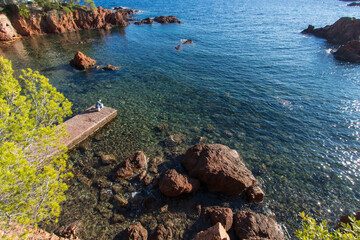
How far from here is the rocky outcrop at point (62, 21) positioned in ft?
174

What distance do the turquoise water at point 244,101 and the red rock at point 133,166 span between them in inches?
65.9

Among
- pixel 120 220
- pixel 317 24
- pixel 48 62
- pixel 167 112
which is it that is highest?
pixel 317 24

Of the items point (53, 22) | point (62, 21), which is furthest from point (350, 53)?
point (53, 22)

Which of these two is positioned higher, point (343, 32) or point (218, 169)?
point (343, 32)

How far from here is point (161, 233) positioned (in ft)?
44.4

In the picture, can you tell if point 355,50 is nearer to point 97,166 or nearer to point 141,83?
point 141,83

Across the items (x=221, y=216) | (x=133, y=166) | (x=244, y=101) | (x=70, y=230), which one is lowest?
(x=70, y=230)

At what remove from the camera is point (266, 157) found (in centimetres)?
2025

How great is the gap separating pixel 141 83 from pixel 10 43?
4176 centimetres

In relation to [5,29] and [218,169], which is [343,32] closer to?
[218,169]

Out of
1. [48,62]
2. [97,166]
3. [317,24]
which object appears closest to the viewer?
[97,166]

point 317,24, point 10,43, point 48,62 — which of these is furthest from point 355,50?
point 10,43

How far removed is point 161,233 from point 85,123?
16125 millimetres

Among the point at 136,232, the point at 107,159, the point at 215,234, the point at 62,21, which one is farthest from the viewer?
the point at 62,21
